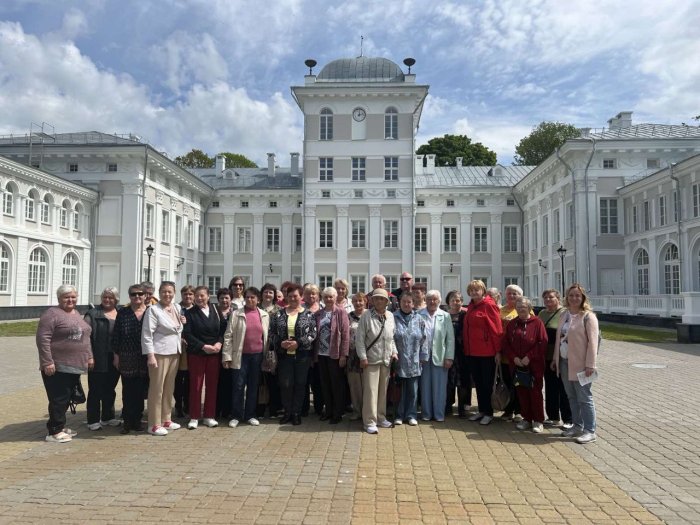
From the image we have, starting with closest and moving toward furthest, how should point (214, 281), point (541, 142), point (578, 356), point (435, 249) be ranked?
point (578, 356) < point (435, 249) < point (214, 281) < point (541, 142)

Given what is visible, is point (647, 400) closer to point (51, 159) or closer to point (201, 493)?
point (201, 493)

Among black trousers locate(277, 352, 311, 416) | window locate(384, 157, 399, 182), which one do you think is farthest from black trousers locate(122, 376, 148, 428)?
window locate(384, 157, 399, 182)

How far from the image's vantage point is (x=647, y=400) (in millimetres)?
8250

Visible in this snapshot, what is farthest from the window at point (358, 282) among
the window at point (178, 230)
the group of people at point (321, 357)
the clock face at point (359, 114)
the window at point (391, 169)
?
the group of people at point (321, 357)

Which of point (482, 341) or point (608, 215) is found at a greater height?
point (608, 215)

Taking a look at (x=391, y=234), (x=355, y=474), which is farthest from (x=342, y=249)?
(x=355, y=474)

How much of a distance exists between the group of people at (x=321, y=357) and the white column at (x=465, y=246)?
99.1 ft

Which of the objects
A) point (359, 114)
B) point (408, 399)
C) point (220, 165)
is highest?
point (359, 114)

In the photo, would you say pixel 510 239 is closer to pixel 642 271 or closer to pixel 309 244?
pixel 642 271

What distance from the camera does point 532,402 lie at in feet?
21.6

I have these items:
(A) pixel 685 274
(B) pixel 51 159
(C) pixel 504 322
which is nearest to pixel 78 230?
(B) pixel 51 159

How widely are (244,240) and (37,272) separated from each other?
1506cm

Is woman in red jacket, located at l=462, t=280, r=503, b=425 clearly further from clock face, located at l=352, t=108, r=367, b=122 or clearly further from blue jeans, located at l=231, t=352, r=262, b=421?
clock face, located at l=352, t=108, r=367, b=122

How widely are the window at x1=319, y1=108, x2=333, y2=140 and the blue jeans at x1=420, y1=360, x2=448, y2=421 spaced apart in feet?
95.6
